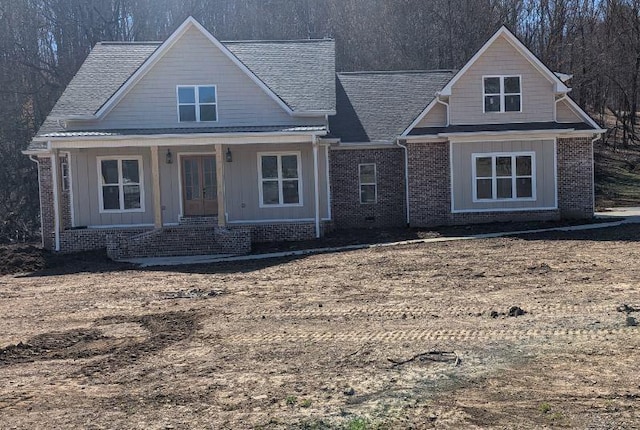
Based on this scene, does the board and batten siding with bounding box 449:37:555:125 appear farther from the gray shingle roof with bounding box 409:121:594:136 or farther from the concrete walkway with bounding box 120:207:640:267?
the concrete walkway with bounding box 120:207:640:267

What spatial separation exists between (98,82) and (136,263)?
790 centimetres

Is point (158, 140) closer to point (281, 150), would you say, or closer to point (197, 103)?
point (197, 103)

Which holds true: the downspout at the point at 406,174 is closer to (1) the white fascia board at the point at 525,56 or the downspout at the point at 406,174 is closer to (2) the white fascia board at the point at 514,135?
(2) the white fascia board at the point at 514,135

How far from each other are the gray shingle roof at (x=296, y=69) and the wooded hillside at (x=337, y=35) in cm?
1365

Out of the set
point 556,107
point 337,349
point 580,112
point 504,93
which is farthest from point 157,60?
point 337,349

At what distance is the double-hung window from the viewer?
21844 millimetres

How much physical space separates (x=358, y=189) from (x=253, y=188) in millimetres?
3600

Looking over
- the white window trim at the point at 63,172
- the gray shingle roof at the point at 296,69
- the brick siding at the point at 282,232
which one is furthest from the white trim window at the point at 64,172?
the gray shingle roof at the point at 296,69

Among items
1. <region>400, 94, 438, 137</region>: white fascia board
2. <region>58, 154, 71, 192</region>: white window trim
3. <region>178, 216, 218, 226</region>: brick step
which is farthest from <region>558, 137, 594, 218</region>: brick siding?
<region>58, 154, 71, 192</region>: white window trim

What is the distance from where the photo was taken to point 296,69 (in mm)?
24094

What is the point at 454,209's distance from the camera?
2178 cm

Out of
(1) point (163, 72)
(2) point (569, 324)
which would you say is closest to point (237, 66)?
(1) point (163, 72)

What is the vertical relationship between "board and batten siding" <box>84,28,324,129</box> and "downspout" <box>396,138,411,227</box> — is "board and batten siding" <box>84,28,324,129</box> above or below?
above

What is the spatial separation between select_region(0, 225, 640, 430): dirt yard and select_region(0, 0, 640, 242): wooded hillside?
70.4ft
